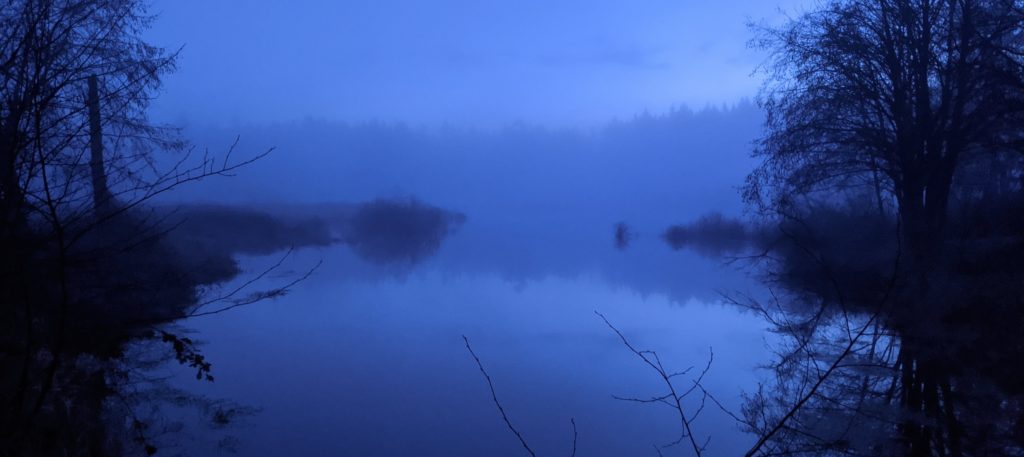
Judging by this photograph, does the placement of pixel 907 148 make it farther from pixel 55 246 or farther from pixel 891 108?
pixel 55 246

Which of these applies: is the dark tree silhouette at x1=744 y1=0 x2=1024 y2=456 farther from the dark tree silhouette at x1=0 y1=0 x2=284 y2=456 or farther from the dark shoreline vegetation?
the dark tree silhouette at x1=0 y1=0 x2=284 y2=456

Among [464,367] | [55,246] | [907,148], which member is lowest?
[464,367]

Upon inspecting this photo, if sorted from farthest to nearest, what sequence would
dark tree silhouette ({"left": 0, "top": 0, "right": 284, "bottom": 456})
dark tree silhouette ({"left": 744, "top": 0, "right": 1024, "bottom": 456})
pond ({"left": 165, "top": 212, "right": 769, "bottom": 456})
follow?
dark tree silhouette ({"left": 744, "top": 0, "right": 1024, "bottom": 456}) < pond ({"left": 165, "top": 212, "right": 769, "bottom": 456}) < dark tree silhouette ({"left": 0, "top": 0, "right": 284, "bottom": 456})

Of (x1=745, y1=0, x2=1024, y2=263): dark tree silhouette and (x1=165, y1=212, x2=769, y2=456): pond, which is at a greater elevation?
(x1=745, y1=0, x2=1024, y2=263): dark tree silhouette

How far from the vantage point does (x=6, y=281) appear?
3.10 metres

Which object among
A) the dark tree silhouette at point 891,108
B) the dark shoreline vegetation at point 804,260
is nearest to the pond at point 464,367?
the dark shoreline vegetation at point 804,260

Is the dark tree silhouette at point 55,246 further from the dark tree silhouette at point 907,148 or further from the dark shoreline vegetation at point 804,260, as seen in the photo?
the dark tree silhouette at point 907,148

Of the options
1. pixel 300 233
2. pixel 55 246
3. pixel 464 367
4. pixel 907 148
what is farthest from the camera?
pixel 300 233

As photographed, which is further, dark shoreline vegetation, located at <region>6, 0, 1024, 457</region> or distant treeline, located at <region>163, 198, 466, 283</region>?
distant treeline, located at <region>163, 198, 466, 283</region>

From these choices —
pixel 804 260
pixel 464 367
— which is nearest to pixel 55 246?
pixel 464 367

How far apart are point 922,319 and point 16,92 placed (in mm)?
8538

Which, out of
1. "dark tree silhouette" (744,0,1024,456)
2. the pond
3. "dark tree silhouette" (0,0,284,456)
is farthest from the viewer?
"dark tree silhouette" (744,0,1024,456)

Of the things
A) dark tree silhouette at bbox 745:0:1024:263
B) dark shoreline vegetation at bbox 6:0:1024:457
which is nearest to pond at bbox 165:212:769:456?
dark shoreline vegetation at bbox 6:0:1024:457

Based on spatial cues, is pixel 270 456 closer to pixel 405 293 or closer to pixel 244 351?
pixel 244 351
